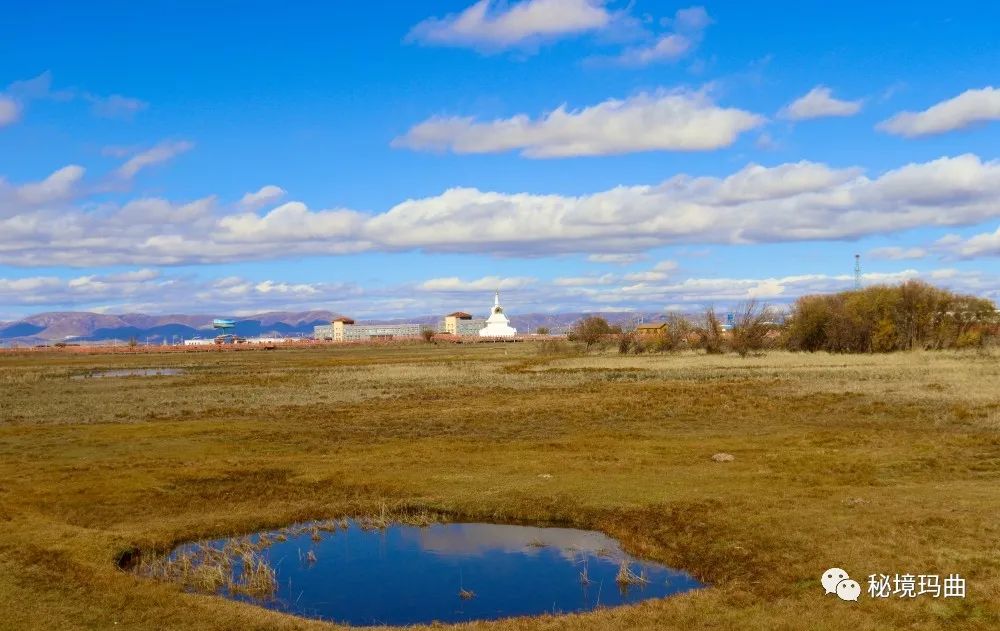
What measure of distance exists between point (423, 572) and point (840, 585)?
23.2 ft

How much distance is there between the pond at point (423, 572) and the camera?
43.6 ft

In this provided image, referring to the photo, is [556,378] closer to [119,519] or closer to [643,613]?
[119,519]

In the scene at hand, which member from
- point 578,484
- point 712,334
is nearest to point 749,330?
point 712,334

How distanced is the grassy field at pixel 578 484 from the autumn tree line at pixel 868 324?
41.9 metres

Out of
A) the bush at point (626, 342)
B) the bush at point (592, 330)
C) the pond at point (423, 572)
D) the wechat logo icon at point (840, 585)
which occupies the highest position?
the bush at point (592, 330)

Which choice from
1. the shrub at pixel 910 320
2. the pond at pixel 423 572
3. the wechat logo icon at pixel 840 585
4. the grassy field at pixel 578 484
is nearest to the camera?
the wechat logo icon at pixel 840 585

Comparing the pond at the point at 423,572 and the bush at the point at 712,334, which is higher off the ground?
the bush at the point at 712,334

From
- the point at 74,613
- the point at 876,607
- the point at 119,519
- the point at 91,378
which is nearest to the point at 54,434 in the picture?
the point at 119,519

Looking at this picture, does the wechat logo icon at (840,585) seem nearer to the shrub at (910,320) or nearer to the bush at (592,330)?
the shrub at (910,320)

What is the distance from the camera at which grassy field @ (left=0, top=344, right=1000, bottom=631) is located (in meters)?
12.2

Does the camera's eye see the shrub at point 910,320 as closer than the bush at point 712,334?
Yes

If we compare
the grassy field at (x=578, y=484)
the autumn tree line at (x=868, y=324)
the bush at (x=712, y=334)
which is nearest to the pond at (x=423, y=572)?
the grassy field at (x=578, y=484)

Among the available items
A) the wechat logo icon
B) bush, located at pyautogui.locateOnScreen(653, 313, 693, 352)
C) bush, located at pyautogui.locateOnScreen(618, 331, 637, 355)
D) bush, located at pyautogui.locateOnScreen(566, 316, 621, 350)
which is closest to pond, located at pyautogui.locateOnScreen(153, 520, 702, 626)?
the wechat logo icon

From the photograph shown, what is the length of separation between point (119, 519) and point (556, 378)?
41.3 metres
